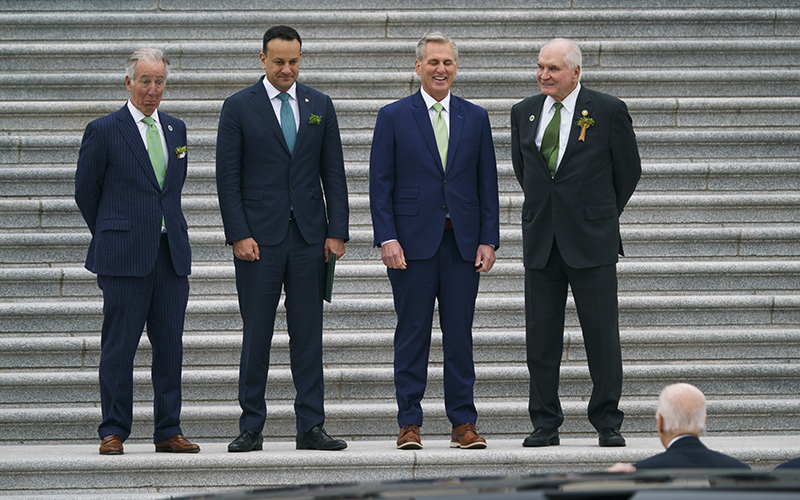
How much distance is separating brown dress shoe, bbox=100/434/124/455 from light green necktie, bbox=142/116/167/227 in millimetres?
1071

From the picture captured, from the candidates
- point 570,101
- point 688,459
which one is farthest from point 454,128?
point 688,459

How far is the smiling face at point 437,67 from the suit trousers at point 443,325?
2.39ft

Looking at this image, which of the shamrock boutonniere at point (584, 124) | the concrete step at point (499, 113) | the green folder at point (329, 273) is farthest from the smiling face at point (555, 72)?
the concrete step at point (499, 113)

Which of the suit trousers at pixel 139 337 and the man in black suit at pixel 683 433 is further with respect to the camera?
the suit trousers at pixel 139 337

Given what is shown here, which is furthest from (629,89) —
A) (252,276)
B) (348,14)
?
(252,276)

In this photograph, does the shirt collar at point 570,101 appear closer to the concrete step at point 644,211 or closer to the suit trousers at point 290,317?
the suit trousers at point 290,317

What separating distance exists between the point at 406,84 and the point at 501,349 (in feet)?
8.52

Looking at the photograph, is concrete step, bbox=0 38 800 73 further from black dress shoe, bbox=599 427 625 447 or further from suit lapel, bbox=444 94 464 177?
black dress shoe, bbox=599 427 625 447

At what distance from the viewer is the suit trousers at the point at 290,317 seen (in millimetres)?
4699

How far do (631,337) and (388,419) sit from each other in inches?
62.0

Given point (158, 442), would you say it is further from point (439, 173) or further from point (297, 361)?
point (439, 173)

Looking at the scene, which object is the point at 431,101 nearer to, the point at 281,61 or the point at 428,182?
the point at 428,182

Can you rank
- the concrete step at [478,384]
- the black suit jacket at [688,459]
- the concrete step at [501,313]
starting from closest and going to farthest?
1. the black suit jacket at [688,459]
2. the concrete step at [478,384]
3. the concrete step at [501,313]

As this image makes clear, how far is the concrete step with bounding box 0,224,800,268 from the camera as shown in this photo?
20.6 feet
